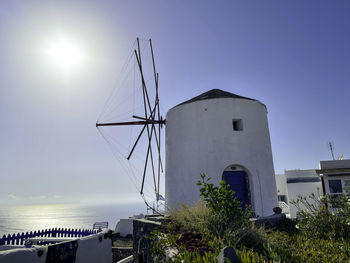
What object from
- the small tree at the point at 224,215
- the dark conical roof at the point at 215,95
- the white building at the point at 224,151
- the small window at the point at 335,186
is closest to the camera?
the small tree at the point at 224,215

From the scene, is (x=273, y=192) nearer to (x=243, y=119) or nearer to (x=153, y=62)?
(x=243, y=119)

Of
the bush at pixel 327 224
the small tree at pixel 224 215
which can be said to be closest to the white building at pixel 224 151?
the bush at pixel 327 224

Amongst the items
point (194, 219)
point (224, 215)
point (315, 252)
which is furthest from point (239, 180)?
point (315, 252)

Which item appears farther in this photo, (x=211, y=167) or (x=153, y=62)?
(x=153, y=62)

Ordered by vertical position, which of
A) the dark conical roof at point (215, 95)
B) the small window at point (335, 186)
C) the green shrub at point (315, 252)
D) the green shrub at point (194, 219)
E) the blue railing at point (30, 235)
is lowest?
→ the blue railing at point (30, 235)

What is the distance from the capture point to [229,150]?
10.2m

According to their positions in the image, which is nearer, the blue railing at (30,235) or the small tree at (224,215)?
the small tree at (224,215)

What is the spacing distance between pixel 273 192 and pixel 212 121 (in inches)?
171

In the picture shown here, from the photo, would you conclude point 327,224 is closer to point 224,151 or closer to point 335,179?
point 224,151

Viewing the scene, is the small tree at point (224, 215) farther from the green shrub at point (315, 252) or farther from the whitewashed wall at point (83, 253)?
the whitewashed wall at point (83, 253)

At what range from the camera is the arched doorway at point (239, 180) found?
1006 cm

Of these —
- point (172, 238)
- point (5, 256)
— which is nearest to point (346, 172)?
point (172, 238)

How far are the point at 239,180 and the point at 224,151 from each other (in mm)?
1519

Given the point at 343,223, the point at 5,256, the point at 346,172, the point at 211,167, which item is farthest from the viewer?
the point at 346,172
